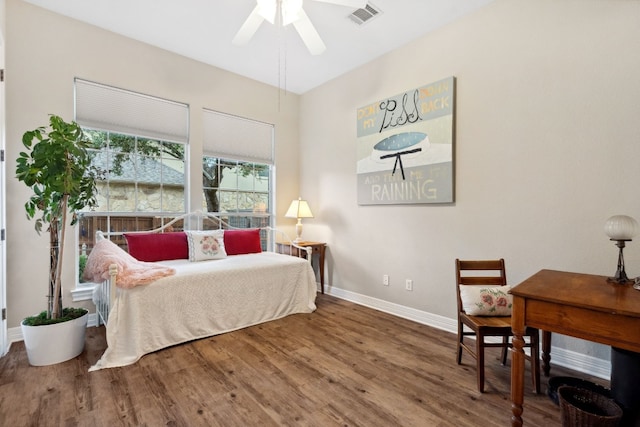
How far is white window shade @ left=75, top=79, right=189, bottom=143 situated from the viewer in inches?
113

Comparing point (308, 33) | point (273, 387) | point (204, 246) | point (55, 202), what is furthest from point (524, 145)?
point (55, 202)

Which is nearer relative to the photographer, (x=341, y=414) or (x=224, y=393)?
(x=341, y=414)

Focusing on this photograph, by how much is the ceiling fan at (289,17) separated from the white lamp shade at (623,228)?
198 centimetres

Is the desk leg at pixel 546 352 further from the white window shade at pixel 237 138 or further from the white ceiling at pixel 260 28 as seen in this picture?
the white window shade at pixel 237 138

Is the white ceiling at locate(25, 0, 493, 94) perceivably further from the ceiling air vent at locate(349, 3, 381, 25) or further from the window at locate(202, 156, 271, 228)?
the window at locate(202, 156, 271, 228)

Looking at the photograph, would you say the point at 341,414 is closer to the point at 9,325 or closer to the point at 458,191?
the point at 458,191

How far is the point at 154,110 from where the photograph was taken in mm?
3258

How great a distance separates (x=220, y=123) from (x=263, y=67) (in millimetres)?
877

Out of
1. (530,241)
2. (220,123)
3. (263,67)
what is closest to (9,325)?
(220,123)

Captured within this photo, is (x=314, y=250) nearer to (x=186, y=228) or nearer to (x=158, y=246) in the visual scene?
(x=186, y=228)

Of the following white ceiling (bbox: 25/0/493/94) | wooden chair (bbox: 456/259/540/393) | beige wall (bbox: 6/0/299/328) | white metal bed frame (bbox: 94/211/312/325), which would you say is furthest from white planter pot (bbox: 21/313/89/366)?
wooden chair (bbox: 456/259/540/393)

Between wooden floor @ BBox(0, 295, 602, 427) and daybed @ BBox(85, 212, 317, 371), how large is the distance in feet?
0.50

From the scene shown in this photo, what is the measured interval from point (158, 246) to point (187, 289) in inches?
33.2

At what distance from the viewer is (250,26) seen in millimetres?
2227
